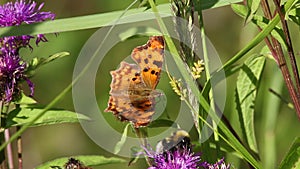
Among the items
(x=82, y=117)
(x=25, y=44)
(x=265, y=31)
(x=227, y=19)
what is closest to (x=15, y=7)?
(x=25, y=44)

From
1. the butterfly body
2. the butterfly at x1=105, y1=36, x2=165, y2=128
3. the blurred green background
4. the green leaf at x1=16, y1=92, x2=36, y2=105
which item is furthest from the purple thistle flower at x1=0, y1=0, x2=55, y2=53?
the blurred green background

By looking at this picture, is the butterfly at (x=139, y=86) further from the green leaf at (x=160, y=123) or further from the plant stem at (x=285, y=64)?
the plant stem at (x=285, y=64)

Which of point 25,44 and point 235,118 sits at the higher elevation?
point 25,44

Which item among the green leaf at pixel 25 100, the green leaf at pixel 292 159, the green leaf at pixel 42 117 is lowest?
the green leaf at pixel 292 159

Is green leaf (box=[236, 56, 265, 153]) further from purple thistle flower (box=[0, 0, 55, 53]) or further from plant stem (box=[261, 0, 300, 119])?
purple thistle flower (box=[0, 0, 55, 53])

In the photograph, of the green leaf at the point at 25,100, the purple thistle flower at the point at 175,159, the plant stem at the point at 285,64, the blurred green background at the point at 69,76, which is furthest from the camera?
the blurred green background at the point at 69,76

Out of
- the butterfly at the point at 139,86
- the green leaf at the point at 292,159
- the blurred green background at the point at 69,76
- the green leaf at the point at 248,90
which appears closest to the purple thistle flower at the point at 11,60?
the butterfly at the point at 139,86

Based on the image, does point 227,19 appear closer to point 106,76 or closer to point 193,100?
point 106,76

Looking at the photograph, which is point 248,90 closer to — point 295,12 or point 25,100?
point 295,12
